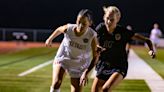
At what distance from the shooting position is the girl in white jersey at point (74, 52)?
311 inches

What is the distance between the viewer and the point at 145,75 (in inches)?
642

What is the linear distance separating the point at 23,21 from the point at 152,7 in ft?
41.5

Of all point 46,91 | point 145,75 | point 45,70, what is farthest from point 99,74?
point 45,70

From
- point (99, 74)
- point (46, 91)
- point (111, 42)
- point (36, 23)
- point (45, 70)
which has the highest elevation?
point (111, 42)

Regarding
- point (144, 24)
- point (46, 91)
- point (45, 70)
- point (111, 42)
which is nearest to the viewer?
point (111, 42)

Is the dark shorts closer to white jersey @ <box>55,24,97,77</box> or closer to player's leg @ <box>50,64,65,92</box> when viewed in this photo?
white jersey @ <box>55,24,97,77</box>

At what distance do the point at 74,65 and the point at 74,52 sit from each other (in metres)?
0.23

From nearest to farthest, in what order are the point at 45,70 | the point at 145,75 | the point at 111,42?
the point at 111,42, the point at 145,75, the point at 45,70

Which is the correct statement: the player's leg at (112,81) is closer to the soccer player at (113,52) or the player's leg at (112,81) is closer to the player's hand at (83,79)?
the soccer player at (113,52)

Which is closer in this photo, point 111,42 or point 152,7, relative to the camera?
point 111,42

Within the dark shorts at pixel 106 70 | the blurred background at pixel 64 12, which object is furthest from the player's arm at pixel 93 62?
the blurred background at pixel 64 12

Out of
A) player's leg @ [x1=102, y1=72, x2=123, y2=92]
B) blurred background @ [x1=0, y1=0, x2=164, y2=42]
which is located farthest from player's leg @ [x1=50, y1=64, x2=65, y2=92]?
blurred background @ [x1=0, y1=0, x2=164, y2=42]

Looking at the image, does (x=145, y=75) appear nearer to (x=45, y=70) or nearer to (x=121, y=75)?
(x=45, y=70)

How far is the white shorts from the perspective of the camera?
26.6 ft
